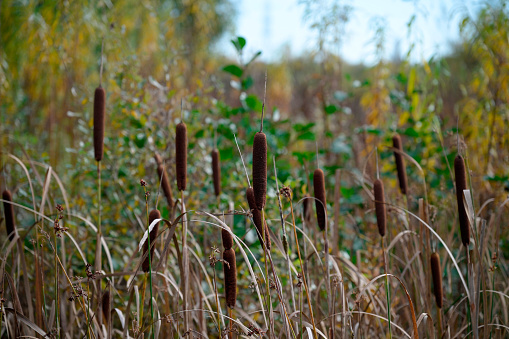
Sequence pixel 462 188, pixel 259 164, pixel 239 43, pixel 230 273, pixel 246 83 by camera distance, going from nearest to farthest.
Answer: pixel 259 164, pixel 230 273, pixel 462 188, pixel 239 43, pixel 246 83

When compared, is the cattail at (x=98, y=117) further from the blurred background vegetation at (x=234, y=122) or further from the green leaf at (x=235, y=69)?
the green leaf at (x=235, y=69)

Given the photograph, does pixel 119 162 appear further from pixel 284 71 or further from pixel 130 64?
pixel 284 71

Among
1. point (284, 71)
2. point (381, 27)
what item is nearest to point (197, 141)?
point (381, 27)

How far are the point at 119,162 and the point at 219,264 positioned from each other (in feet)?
2.51

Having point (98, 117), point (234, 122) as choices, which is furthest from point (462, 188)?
point (234, 122)

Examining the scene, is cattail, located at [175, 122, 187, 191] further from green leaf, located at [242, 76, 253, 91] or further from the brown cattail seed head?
green leaf, located at [242, 76, 253, 91]

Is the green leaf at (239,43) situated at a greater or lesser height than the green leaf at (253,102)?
greater

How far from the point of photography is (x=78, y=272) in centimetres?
172

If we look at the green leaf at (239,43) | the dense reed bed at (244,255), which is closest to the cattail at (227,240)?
the dense reed bed at (244,255)

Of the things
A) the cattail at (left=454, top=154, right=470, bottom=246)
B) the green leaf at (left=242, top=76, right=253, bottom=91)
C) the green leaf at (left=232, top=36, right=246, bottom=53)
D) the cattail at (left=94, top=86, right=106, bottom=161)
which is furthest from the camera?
the green leaf at (left=242, top=76, right=253, bottom=91)

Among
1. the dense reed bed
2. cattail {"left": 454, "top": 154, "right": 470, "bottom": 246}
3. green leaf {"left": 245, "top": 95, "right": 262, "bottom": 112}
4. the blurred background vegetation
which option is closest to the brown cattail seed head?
the dense reed bed

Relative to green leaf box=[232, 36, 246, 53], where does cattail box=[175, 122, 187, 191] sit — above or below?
below

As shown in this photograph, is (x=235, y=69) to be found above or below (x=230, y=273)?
above

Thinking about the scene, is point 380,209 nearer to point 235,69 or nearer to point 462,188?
point 462,188
